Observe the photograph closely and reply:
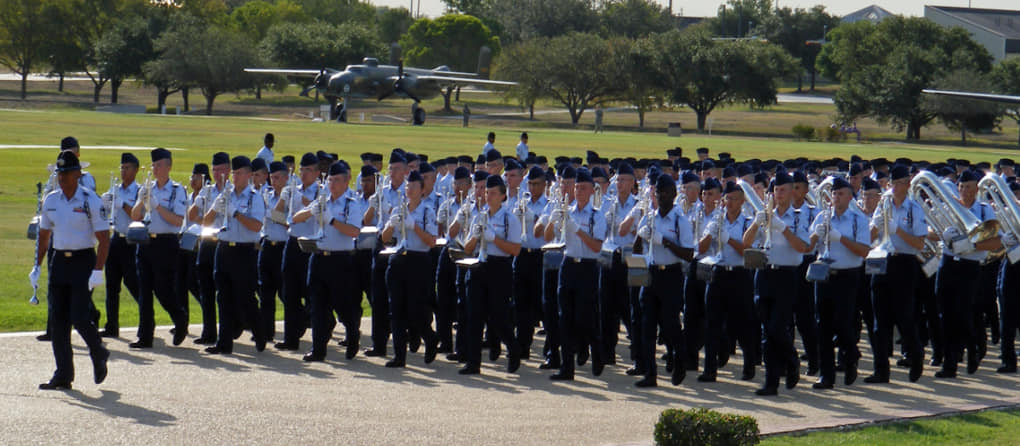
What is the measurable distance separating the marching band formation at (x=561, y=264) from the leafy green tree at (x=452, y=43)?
383 feet

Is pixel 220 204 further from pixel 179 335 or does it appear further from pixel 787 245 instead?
pixel 787 245

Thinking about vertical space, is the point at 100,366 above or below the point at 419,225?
below

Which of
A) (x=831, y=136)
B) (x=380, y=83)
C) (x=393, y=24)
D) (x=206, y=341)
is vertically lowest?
(x=206, y=341)

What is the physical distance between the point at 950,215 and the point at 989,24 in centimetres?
13046

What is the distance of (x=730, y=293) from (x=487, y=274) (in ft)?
7.35

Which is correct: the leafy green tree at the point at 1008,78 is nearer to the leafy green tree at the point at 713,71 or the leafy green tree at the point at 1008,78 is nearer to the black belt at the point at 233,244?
the leafy green tree at the point at 713,71

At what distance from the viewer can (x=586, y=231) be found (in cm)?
1195

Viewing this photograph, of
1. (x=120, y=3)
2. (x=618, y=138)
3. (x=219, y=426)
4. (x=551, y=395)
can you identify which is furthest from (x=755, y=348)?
(x=120, y=3)

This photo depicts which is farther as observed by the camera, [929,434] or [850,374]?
[850,374]

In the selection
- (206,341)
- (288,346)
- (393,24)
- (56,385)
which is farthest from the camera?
(393,24)

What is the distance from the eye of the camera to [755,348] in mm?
12461

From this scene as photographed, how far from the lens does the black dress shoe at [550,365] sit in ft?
41.2

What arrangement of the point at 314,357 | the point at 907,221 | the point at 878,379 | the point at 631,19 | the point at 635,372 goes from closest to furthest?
the point at 878,379
the point at 907,221
the point at 635,372
the point at 314,357
the point at 631,19

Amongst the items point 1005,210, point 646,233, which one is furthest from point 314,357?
point 1005,210
